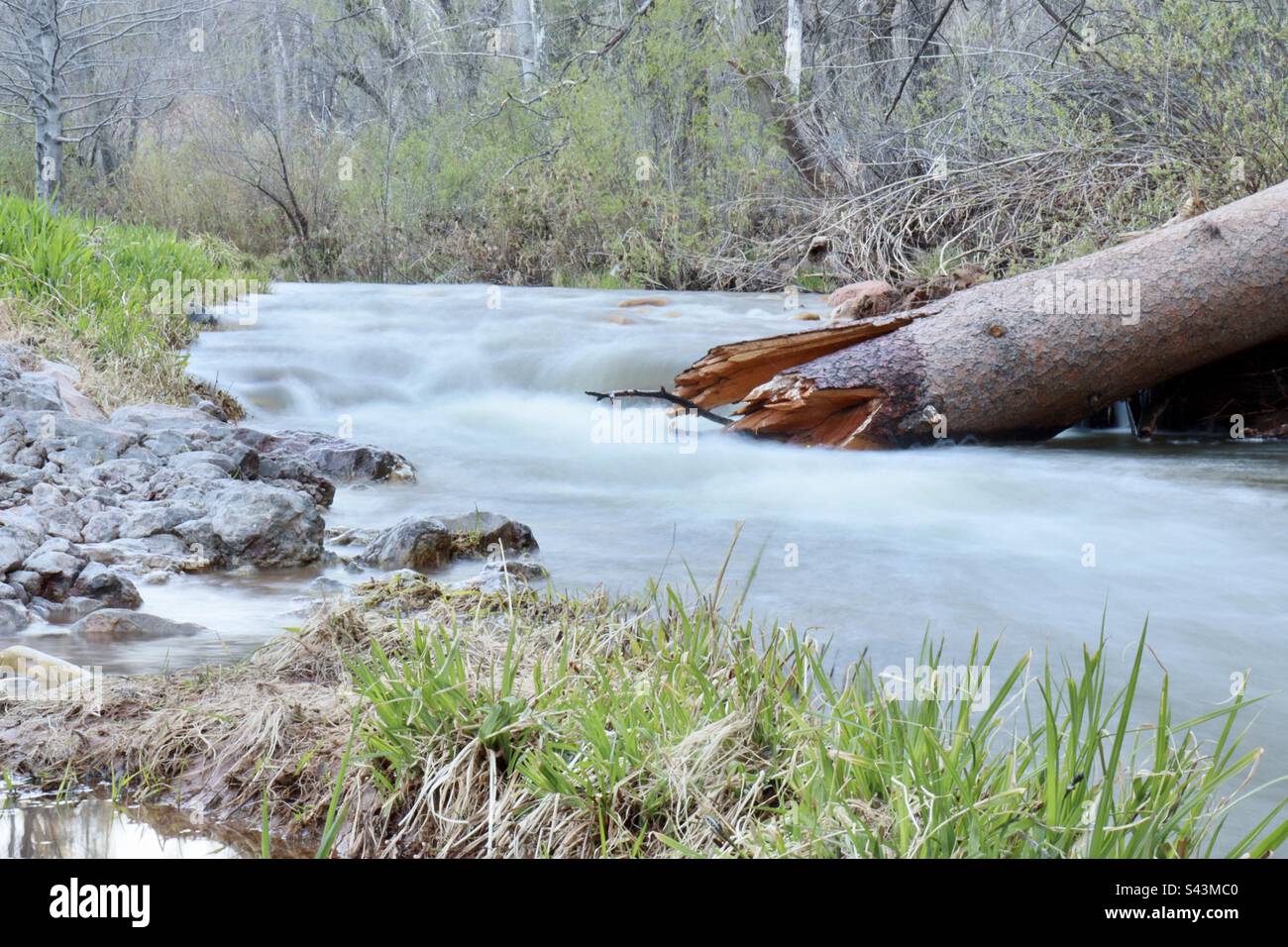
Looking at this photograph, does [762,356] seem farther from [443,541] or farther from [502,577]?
[502,577]

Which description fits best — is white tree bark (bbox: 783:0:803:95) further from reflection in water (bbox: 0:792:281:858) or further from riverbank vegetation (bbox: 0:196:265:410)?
reflection in water (bbox: 0:792:281:858)

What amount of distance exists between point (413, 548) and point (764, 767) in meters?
2.48

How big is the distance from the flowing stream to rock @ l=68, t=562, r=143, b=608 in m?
0.07

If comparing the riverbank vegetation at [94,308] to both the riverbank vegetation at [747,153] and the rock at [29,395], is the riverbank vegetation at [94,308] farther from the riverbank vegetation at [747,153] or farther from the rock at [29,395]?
the riverbank vegetation at [747,153]

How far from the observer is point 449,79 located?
882 inches

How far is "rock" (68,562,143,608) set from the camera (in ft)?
12.3

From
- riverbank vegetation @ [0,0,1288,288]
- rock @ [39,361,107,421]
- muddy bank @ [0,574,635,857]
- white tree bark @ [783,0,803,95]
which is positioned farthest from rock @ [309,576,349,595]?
white tree bark @ [783,0,803,95]

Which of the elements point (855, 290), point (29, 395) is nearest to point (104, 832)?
point (29, 395)

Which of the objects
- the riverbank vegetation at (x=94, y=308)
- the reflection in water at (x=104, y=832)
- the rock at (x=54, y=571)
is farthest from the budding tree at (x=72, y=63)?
the reflection in water at (x=104, y=832)

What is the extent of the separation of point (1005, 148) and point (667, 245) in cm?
446

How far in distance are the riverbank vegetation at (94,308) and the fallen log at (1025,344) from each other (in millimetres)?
3577

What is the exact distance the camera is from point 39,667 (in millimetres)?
2840

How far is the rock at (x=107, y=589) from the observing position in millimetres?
3758

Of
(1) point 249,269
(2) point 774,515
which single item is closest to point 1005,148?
(2) point 774,515
